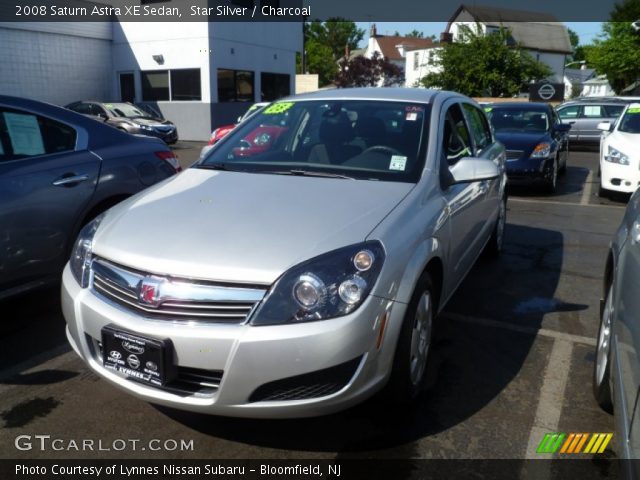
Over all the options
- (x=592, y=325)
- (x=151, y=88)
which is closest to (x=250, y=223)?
(x=592, y=325)

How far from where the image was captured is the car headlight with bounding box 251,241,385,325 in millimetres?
2424

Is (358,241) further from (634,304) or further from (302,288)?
(634,304)

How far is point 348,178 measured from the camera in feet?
11.3

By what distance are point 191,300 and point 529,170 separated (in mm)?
8269

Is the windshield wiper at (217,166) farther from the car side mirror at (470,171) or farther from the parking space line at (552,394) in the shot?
the parking space line at (552,394)

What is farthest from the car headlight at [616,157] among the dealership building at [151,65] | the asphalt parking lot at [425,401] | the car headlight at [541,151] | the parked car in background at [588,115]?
the dealership building at [151,65]

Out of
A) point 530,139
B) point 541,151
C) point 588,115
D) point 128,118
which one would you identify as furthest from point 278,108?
point 588,115

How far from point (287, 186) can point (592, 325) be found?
256 centimetres

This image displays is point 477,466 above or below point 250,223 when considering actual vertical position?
below

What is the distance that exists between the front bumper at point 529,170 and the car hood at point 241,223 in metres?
7.00

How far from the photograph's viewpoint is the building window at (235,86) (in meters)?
22.8

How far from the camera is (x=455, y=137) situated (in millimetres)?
4156

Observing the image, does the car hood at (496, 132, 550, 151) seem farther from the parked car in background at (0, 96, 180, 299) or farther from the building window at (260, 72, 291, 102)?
the building window at (260, 72, 291, 102)

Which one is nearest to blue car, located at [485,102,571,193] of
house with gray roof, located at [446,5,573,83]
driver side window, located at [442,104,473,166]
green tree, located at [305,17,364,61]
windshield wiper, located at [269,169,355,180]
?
driver side window, located at [442,104,473,166]
